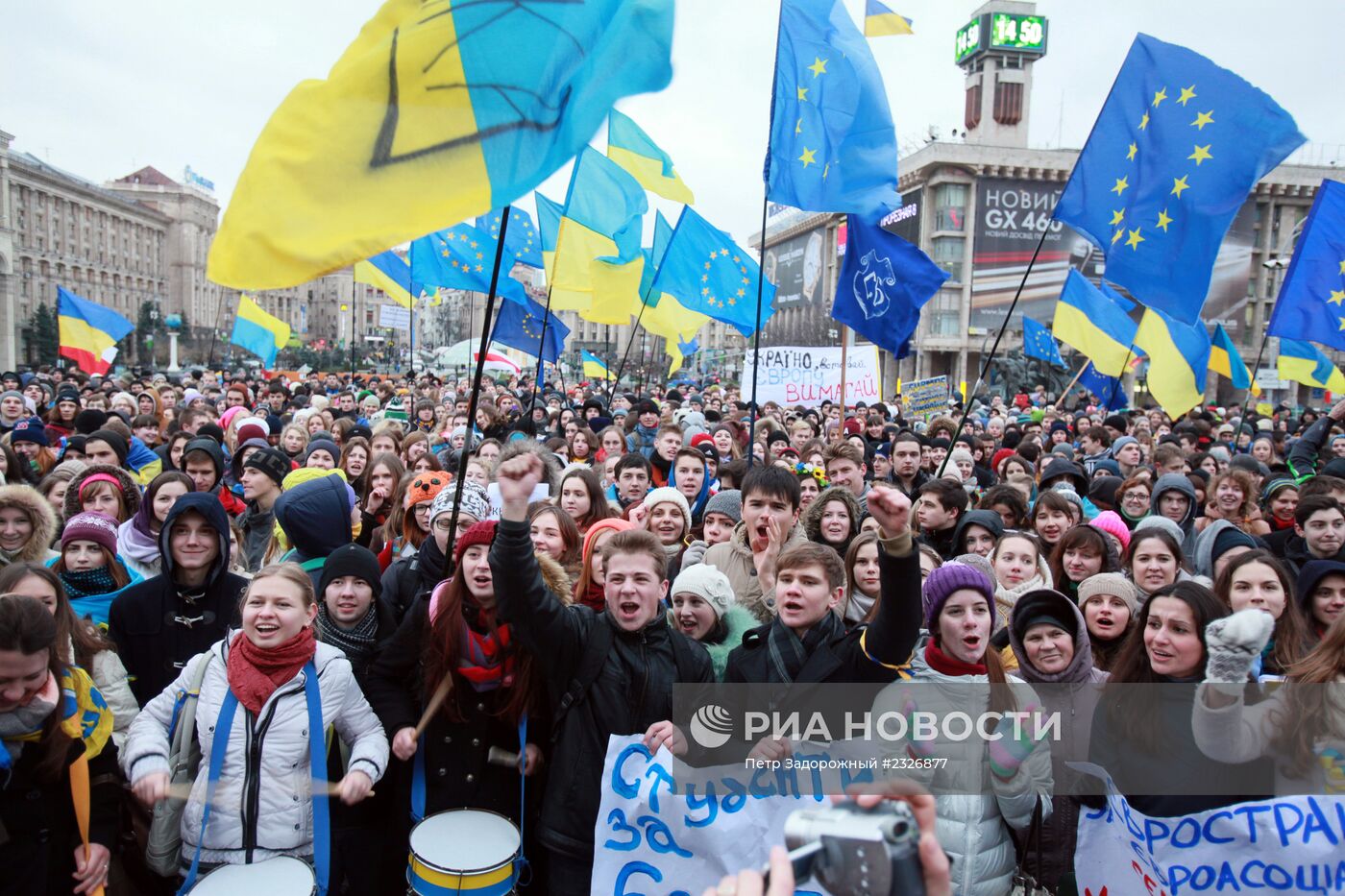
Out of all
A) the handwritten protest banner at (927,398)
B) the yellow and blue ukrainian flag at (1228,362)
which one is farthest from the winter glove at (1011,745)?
the yellow and blue ukrainian flag at (1228,362)

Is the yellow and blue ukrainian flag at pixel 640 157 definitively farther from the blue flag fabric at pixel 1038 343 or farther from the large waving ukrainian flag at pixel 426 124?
the blue flag fabric at pixel 1038 343

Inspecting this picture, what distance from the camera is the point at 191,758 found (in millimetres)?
2777

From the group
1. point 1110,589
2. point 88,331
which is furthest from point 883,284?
point 88,331

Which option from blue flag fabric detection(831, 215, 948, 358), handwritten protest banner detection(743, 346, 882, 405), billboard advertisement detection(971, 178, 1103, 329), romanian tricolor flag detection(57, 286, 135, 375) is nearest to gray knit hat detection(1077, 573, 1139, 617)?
blue flag fabric detection(831, 215, 948, 358)

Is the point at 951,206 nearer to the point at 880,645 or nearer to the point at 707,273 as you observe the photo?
the point at 707,273

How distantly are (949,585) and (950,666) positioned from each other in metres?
0.25

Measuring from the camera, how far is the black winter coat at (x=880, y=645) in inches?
106

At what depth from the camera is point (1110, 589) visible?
3570mm

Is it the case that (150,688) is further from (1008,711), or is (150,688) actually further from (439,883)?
(1008,711)

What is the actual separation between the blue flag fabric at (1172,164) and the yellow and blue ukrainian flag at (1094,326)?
5.22m

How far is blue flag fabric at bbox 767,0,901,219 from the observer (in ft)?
20.7

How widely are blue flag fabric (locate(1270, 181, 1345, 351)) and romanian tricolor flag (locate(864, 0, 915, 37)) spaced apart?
397 centimetres

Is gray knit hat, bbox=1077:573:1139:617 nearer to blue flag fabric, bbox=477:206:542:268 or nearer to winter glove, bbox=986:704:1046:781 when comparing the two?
winter glove, bbox=986:704:1046:781

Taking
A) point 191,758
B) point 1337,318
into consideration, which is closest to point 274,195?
point 191,758
